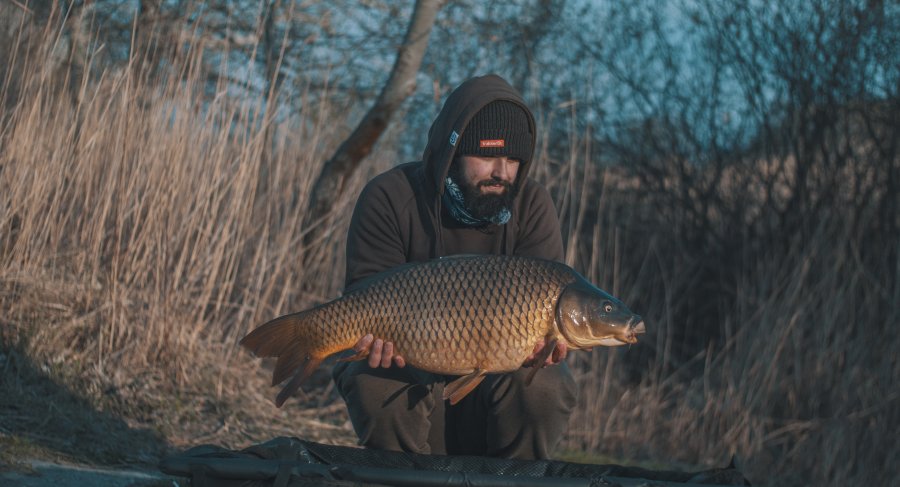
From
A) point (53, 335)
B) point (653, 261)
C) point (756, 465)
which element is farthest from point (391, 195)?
point (653, 261)

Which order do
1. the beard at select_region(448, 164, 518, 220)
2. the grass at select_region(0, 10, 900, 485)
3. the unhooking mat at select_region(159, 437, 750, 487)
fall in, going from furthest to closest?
1. the grass at select_region(0, 10, 900, 485)
2. the beard at select_region(448, 164, 518, 220)
3. the unhooking mat at select_region(159, 437, 750, 487)

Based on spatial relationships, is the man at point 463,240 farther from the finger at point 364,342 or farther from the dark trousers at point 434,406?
the finger at point 364,342

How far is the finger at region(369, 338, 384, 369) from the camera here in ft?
7.69

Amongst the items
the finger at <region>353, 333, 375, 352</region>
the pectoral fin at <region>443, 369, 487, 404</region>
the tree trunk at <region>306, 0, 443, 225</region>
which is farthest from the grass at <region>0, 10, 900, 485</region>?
the pectoral fin at <region>443, 369, 487, 404</region>

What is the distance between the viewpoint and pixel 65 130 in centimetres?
384

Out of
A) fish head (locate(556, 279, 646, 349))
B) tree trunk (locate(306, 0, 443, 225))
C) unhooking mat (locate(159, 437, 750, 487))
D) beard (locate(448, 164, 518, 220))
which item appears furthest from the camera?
tree trunk (locate(306, 0, 443, 225))

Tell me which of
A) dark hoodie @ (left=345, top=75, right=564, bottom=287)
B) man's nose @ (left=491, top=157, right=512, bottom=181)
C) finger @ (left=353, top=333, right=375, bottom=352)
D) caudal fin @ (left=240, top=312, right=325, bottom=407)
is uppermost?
man's nose @ (left=491, top=157, right=512, bottom=181)

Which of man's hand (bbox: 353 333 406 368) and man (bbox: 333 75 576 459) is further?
man (bbox: 333 75 576 459)

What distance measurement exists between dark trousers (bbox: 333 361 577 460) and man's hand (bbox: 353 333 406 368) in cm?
20

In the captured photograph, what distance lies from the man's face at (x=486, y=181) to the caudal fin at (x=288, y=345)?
0.56 metres

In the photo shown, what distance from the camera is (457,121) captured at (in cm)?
270

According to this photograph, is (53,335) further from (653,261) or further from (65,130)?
(653,261)

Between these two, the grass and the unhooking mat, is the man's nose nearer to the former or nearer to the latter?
the unhooking mat

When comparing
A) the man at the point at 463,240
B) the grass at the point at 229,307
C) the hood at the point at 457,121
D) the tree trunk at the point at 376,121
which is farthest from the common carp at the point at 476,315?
the tree trunk at the point at 376,121
